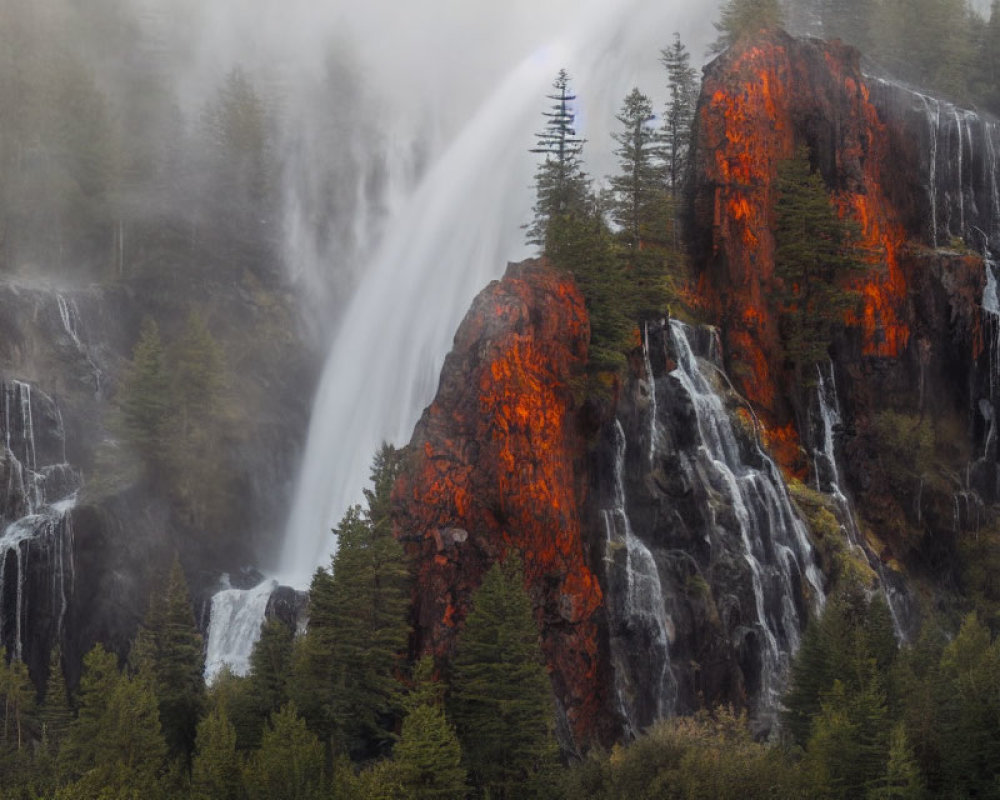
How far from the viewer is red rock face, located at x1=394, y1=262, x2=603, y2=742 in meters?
47.3

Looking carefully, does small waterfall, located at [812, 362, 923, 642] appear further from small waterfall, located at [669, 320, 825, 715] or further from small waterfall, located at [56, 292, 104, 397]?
small waterfall, located at [56, 292, 104, 397]

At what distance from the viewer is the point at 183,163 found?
3162 inches

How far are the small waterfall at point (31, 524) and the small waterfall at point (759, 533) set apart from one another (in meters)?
30.6

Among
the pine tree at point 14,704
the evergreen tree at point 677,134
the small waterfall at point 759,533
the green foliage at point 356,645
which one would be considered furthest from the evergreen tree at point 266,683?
the evergreen tree at point 677,134

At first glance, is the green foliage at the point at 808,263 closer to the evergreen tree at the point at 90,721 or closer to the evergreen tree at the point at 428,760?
the evergreen tree at the point at 428,760

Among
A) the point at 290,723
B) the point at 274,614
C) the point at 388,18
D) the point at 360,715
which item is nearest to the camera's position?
the point at 290,723

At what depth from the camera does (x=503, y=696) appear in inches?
1657

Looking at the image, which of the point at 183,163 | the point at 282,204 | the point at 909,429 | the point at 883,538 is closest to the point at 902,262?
the point at 909,429

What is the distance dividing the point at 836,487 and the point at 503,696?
31.4m

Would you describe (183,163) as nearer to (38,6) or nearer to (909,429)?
(38,6)

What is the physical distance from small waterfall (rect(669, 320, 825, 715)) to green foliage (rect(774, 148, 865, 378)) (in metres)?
9.64

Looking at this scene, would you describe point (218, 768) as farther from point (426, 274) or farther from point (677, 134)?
point (677, 134)

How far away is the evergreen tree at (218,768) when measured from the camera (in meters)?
35.9

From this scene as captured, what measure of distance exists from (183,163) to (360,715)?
49.7 m
